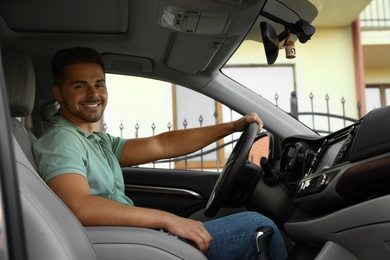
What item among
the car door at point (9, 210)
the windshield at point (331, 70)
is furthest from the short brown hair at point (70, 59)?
the windshield at point (331, 70)

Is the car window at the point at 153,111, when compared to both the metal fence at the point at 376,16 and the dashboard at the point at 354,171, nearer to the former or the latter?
the metal fence at the point at 376,16

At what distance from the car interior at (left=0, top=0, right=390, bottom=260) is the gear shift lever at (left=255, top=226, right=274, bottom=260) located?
0.07 metres

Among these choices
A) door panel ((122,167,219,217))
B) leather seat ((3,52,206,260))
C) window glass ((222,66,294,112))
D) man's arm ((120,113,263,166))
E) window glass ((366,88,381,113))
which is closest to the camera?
leather seat ((3,52,206,260))

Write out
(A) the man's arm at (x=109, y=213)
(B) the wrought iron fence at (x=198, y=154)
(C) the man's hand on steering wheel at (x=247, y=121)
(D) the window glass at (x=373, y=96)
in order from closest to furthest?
(A) the man's arm at (x=109, y=213), (C) the man's hand on steering wheel at (x=247, y=121), (B) the wrought iron fence at (x=198, y=154), (D) the window glass at (x=373, y=96)

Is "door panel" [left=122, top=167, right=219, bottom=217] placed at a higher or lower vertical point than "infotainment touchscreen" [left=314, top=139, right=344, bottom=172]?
lower

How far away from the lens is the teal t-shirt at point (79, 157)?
162 cm

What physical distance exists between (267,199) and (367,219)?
0.77 meters

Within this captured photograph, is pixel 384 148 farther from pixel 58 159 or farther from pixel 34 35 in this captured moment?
pixel 34 35

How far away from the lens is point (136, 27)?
2160 millimetres

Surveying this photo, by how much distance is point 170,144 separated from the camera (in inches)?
90.3

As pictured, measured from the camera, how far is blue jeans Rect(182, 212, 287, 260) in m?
1.76

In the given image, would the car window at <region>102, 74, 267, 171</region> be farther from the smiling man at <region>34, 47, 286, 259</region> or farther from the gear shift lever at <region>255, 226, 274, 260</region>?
the gear shift lever at <region>255, 226, 274, 260</region>

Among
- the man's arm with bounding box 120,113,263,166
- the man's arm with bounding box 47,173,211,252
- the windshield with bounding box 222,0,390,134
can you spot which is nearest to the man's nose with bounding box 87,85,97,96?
the man's arm with bounding box 120,113,263,166

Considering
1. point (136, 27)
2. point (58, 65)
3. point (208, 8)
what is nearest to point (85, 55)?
point (58, 65)
